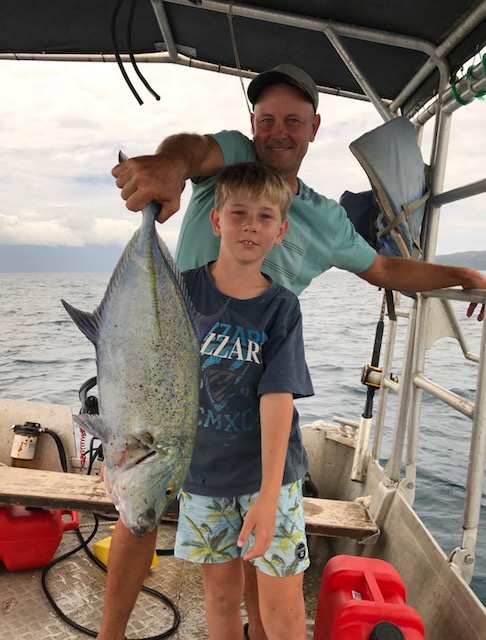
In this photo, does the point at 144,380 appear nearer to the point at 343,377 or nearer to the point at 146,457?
the point at 146,457

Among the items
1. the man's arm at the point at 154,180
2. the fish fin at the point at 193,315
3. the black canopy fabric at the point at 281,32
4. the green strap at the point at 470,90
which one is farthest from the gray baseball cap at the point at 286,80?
the fish fin at the point at 193,315

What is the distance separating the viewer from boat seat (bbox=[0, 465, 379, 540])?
2930mm

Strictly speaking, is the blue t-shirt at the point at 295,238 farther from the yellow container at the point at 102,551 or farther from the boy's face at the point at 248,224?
the yellow container at the point at 102,551

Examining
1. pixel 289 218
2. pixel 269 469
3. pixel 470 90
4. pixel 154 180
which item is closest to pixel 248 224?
pixel 154 180

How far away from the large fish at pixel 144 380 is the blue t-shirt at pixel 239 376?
50cm

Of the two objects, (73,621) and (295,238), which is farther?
(73,621)

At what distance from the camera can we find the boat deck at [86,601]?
2.65 metres

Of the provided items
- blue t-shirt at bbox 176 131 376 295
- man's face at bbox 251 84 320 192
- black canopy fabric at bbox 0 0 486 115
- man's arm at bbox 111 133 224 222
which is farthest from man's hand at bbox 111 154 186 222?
black canopy fabric at bbox 0 0 486 115

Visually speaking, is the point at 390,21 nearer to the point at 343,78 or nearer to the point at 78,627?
the point at 343,78

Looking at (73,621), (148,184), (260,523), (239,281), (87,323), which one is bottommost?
(73,621)

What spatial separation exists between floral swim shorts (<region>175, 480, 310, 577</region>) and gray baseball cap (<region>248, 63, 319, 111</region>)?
4.69ft

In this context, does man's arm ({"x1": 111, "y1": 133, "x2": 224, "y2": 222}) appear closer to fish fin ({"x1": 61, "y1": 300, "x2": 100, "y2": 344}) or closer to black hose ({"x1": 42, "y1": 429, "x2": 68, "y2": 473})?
fish fin ({"x1": 61, "y1": 300, "x2": 100, "y2": 344})

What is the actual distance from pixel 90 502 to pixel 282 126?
219cm

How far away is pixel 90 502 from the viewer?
2.96m
